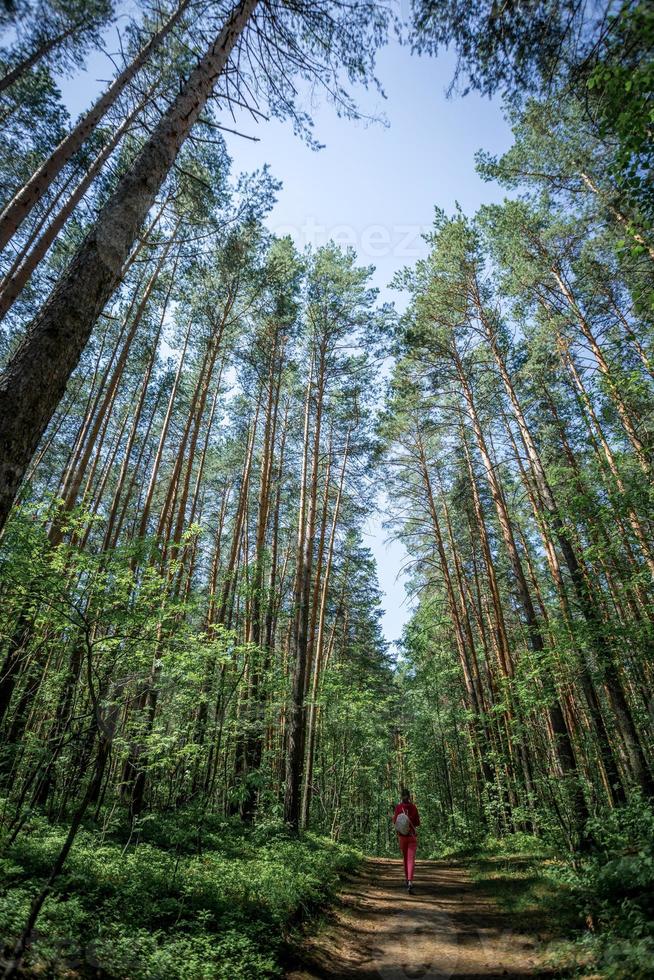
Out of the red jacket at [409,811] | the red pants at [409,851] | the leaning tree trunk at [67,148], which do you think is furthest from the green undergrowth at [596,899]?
the leaning tree trunk at [67,148]

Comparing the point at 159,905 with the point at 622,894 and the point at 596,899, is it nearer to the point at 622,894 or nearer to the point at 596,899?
the point at 596,899

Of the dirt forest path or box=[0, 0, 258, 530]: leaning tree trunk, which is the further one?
the dirt forest path

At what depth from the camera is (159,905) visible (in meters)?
4.56

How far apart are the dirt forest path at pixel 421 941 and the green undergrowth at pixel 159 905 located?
15.6 inches

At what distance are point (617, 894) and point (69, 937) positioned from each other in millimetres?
5142

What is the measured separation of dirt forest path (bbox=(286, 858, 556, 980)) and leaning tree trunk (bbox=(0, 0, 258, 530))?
4987 millimetres

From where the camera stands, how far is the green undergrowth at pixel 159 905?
3.26m

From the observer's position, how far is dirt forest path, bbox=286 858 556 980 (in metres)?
4.09

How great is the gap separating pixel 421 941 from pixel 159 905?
9.86ft

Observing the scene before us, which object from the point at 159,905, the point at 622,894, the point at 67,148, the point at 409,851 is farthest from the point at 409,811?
the point at 67,148

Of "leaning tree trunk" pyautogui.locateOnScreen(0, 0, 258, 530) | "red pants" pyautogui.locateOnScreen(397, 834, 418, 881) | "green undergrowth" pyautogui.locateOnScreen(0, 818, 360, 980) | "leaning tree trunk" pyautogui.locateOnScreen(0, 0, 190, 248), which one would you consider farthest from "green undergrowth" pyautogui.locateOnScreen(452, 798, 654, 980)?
"leaning tree trunk" pyautogui.locateOnScreen(0, 0, 190, 248)

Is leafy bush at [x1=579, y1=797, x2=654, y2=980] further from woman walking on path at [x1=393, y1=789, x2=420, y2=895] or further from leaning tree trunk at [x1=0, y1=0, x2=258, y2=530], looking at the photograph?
leaning tree trunk at [x1=0, y1=0, x2=258, y2=530]

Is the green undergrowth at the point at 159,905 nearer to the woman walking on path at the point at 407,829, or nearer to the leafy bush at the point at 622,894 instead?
the woman walking on path at the point at 407,829

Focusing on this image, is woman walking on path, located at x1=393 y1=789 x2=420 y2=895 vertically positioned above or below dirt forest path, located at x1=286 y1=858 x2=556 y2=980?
above
